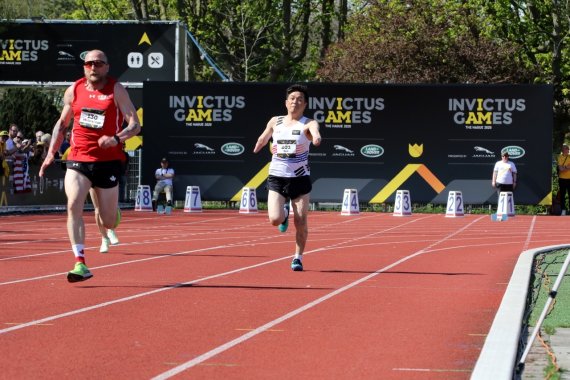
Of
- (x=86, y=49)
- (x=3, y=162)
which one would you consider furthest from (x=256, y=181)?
(x=3, y=162)

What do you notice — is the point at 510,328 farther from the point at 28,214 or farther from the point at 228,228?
the point at 28,214

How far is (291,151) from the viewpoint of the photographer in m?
14.6

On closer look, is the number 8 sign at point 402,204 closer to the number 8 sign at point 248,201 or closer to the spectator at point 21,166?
the number 8 sign at point 248,201

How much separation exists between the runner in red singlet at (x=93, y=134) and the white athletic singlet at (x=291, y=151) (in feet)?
7.70

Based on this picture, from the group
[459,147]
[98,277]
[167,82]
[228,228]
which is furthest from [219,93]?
[98,277]

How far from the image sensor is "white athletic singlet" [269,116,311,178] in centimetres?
1459

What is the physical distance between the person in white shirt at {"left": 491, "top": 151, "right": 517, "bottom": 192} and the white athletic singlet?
21.1 meters

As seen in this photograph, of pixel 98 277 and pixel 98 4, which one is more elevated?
pixel 98 4

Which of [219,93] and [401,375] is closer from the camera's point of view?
[401,375]

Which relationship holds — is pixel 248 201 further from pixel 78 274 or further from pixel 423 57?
pixel 78 274

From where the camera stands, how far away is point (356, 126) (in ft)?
123

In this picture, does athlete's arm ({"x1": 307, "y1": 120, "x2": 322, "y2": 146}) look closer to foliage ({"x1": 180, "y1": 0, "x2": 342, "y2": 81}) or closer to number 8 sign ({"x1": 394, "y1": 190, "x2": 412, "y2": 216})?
number 8 sign ({"x1": 394, "y1": 190, "x2": 412, "y2": 216})

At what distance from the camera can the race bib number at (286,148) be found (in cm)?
1461

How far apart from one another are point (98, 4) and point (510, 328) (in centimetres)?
5421
